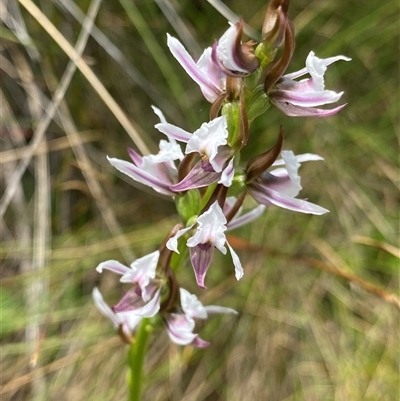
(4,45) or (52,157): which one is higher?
(4,45)

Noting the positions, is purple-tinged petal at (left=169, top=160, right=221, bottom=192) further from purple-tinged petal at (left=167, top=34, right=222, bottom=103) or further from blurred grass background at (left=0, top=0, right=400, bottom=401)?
blurred grass background at (left=0, top=0, right=400, bottom=401)

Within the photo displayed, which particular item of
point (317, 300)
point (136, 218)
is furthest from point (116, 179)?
point (317, 300)

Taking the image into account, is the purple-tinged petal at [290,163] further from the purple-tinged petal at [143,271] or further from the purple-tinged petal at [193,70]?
the purple-tinged petal at [143,271]

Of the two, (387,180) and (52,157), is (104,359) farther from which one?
(387,180)

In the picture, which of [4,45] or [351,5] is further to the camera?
[351,5]

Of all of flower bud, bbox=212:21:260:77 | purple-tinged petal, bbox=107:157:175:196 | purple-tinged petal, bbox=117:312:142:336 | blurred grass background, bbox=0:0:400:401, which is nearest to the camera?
flower bud, bbox=212:21:260:77

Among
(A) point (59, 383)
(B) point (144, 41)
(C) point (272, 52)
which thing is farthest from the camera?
(B) point (144, 41)

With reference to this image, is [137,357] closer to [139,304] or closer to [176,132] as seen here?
[139,304]

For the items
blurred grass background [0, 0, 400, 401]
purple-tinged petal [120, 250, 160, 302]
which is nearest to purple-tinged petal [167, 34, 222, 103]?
purple-tinged petal [120, 250, 160, 302]
